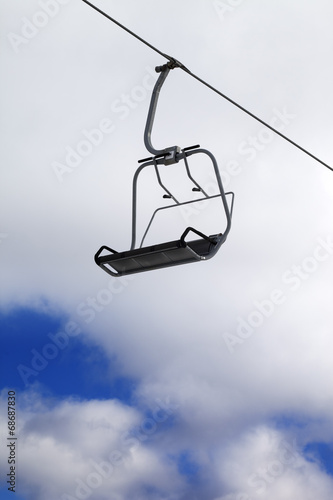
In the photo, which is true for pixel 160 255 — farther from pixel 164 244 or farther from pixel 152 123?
pixel 152 123

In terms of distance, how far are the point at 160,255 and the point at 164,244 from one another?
0.14 meters

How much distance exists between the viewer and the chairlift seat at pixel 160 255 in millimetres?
8086

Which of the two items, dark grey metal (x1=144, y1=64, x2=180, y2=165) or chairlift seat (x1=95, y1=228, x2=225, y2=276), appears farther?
dark grey metal (x1=144, y1=64, x2=180, y2=165)

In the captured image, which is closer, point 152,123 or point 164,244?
point 164,244

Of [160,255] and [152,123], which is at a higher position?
[152,123]

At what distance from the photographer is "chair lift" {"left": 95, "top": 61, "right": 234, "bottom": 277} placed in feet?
26.7

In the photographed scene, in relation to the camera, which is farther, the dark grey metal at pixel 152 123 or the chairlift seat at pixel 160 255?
the dark grey metal at pixel 152 123

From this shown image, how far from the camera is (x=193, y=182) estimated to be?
29.1 feet

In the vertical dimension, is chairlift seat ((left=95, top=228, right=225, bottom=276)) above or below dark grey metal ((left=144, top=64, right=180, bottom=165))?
below

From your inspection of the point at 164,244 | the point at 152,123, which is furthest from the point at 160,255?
the point at 152,123

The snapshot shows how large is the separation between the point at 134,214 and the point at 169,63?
5.85ft

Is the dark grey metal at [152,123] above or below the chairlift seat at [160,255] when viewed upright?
above

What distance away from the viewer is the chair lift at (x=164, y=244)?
26.7 ft

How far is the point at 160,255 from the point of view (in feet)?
26.8
